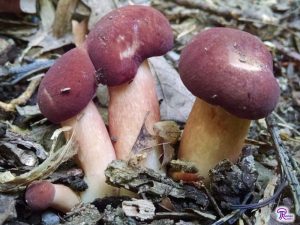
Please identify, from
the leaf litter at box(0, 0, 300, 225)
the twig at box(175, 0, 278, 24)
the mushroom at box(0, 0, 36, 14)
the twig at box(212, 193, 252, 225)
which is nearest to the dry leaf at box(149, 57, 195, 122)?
the leaf litter at box(0, 0, 300, 225)

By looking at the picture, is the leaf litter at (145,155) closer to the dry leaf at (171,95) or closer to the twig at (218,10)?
the dry leaf at (171,95)

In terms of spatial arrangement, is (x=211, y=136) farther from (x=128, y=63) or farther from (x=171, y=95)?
(x=171, y=95)

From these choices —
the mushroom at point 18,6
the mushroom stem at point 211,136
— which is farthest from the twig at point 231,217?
the mushroom at point 18,6

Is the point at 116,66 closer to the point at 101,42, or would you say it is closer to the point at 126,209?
the point at 101,42

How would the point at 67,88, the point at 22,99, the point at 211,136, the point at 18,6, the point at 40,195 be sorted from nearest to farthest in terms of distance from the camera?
the point at 40,195 → the point at 67,88 → the point at 211,136 → the point at 22,99 → the point at 18,6

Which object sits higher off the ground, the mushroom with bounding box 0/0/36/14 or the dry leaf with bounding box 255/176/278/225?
the mushroom with bounding box 0/0/36/14

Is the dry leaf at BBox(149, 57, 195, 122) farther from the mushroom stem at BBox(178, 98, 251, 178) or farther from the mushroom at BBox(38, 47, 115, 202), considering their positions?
the mushroom at BBox(38, 47, 115, 202)

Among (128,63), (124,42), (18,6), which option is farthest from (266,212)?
(18,6)
